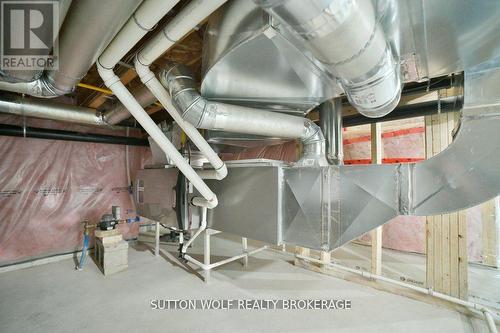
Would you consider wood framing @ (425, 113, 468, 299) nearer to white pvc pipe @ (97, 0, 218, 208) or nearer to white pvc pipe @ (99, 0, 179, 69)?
white pvc pipe @ (97, 0, 218, 208)

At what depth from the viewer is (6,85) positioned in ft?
4.82

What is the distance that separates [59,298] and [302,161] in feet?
8.04

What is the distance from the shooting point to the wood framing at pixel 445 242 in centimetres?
177

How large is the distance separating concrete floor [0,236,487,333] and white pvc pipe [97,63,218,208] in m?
0.93

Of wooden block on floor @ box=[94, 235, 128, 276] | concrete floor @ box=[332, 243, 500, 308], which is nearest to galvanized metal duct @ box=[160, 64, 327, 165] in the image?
concrete floor @ box=[332, 243, 500, 308]

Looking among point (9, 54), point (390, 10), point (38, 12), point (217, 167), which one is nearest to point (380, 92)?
point (390, 10)

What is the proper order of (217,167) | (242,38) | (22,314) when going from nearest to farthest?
(242,38)
(217,167)
(22,314)

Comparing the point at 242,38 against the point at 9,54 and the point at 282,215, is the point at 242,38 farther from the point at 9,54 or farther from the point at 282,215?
the point at 9,54

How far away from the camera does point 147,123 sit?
139cm

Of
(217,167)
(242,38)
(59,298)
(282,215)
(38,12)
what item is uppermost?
(38,12)

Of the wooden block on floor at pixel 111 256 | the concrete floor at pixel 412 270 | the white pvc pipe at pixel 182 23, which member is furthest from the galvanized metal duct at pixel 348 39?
the wooden block on floor at pixel 111 256

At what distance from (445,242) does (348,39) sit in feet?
7.01

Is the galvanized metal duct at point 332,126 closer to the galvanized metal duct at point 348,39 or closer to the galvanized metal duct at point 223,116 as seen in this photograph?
the galvanized metal duct at point 223,116

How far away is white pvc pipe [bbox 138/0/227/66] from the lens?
0.77 meters
